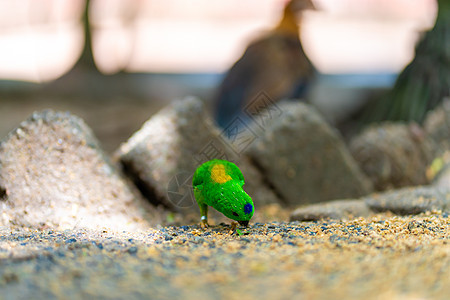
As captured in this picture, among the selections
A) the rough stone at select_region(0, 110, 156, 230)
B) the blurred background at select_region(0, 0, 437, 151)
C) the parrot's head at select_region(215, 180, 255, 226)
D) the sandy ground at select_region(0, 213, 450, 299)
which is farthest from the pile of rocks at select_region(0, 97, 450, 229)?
the blurred background at select_region(0, 0, 437, 151)

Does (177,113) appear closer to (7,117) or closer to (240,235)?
(240,235)

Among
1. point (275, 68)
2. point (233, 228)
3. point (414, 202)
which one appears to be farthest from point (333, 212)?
point (275, 68)

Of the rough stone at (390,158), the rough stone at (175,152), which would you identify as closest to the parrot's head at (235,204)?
the rough stone at (175,152)

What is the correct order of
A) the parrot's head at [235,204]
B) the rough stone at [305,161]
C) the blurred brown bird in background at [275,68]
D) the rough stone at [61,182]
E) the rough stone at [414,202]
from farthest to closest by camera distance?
1. the blurred brown bird in background at [275,68]
2. the rough stone at [305,161]
3. the rough stone at [414,202]
4. the rough stone at [61,182]
5. the parrot's head at [235,204]

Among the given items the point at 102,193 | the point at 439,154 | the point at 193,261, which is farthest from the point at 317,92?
the point at 193,261

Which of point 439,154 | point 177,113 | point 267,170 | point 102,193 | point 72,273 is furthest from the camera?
point 439,154

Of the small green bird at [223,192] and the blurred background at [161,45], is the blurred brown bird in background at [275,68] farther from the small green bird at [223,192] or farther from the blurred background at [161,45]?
the small green bird at [223,192]
